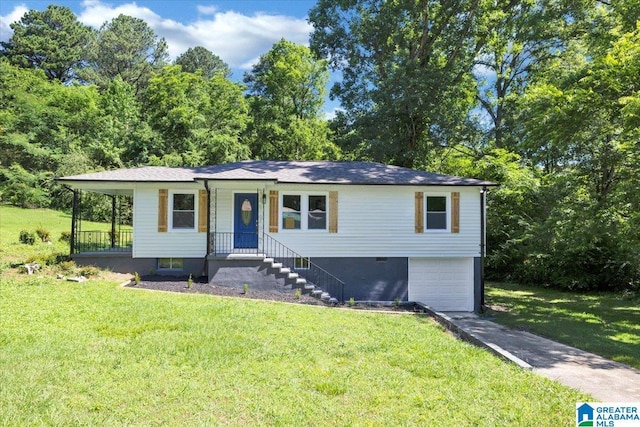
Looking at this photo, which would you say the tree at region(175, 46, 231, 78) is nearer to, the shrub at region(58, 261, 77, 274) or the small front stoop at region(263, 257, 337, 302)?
the shrub at region(58, 261, 77, 274)

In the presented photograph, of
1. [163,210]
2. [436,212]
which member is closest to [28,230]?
[163,210]

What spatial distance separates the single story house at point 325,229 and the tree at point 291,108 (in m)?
14.6

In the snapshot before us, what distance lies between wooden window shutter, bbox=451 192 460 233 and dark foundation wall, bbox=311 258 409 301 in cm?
196

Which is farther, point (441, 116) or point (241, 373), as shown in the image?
point (441, 116)

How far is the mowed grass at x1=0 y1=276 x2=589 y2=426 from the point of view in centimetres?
422

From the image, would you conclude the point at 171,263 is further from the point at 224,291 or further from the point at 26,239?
the point at 26,239

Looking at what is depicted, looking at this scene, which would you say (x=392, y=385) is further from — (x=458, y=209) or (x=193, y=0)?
(x=193, y=0)

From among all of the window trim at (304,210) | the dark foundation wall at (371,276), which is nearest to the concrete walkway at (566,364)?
the dark foundation wall at (371,276)

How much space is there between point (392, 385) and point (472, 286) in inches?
401

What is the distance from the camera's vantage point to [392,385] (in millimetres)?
5086

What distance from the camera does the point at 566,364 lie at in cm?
721

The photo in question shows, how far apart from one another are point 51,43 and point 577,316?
4560 cm

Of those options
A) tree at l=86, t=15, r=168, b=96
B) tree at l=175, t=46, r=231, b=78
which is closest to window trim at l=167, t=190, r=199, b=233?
tree at l=86, t=15, r=168, b=96

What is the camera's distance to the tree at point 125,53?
40562mm
